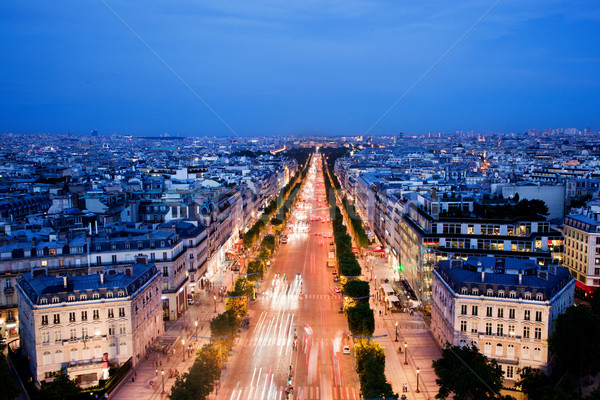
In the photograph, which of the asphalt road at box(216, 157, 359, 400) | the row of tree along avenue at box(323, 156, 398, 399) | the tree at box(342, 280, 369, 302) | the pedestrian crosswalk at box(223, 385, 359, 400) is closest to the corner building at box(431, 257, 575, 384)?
the row of tree along avenue at box(323, 156, 398, 399)

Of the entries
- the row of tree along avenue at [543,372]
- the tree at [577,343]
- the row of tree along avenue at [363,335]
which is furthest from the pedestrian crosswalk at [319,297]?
the tree at [577,343]

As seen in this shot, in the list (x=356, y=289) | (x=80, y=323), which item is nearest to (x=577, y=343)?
(x=356, y=289)

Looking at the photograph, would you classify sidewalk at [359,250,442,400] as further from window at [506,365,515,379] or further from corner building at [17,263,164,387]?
corner building at [17,263,164,387]

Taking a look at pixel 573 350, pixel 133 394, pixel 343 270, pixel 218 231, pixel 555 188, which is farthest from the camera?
pixel 555 188

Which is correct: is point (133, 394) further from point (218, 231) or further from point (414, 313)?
point (218, 231)

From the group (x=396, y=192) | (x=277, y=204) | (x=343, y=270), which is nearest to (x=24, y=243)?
(x=343, y=270)

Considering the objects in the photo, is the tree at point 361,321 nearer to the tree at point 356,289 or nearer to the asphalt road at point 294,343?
the asphalt road at point 294,343
